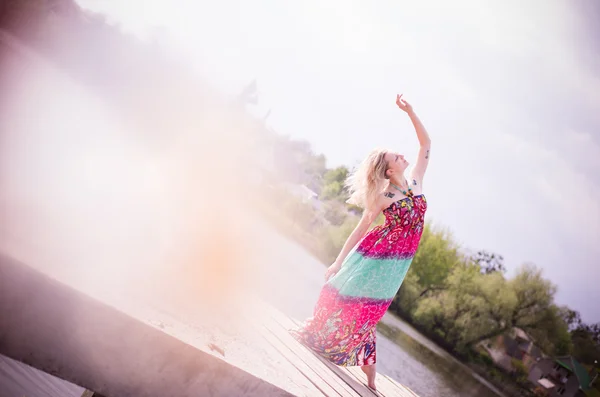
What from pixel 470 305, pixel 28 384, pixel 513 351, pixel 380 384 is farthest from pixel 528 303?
pixel 28 384

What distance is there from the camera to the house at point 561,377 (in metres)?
45.0

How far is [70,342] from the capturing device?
149cm

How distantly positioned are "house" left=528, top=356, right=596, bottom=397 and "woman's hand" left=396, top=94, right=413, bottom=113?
55667 mm

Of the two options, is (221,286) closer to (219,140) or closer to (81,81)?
(81,81)

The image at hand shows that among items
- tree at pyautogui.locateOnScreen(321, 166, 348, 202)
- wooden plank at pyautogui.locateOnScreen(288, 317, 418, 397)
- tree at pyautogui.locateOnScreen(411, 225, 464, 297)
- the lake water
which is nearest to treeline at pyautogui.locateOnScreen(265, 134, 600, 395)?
tree at pyautogui.locateOnScreen(411, 225, 464, 297)

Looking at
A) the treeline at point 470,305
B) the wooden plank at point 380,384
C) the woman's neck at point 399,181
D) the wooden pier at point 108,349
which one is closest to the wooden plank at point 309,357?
the wooden plank at point 380,384

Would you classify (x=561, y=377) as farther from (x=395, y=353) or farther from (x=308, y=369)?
(x=308, y=369)

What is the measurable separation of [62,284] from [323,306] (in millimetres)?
2990

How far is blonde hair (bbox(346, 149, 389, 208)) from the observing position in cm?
394

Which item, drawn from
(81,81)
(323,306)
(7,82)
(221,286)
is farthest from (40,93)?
(323,306)

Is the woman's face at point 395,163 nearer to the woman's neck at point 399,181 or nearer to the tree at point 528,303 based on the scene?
the woman's neck at point 399,181

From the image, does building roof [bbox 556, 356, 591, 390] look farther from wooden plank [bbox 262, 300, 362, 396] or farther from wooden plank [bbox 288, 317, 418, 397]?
wooden plank [bbox 262, 300, 362, 396]

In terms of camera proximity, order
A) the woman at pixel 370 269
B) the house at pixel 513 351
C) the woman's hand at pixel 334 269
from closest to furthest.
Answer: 1. the woman at pixel 370 269
2. the woman's hand at pixel 334 269
3. the house at pixel 513 351

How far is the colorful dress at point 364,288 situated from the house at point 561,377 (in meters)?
55.1
